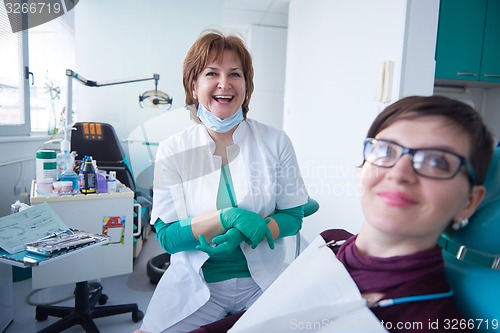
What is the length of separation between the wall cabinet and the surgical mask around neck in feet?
6.09

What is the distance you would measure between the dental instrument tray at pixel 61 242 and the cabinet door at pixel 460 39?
2.43 m

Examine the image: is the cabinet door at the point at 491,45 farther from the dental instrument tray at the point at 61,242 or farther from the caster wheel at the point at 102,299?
the caster wheel at the point at 102,299

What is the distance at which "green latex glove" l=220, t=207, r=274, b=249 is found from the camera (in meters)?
1.01

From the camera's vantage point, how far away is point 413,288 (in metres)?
0.59

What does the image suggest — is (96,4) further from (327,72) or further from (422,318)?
(422,318)

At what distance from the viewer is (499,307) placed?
0.53 meters

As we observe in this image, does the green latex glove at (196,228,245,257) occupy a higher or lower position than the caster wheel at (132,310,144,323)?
higher

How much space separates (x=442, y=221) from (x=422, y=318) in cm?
17

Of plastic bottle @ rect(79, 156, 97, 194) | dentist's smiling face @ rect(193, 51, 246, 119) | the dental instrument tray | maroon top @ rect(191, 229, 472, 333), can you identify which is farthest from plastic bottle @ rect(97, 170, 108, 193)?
maroon top @ rect(191, 229, 472, 333)

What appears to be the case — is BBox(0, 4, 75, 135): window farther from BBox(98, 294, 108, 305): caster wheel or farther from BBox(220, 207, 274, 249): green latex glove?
BBox(220, 207, 274, 249): green latex glove

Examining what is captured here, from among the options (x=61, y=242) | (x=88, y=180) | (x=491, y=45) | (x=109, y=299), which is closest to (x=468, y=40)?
(x=491, y=45)

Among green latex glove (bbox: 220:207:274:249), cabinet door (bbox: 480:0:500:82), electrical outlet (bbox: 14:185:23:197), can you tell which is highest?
cabinet door (bbox: 480:0:500:82)

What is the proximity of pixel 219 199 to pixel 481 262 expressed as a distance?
75cm

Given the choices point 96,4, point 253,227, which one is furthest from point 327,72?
point 96,4
